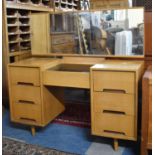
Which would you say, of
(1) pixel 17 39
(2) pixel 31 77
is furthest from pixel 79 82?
(1) pixel 17 39

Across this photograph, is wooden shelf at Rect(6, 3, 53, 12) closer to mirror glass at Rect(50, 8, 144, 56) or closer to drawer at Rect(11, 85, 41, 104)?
mirror glass at Rect(50, 8, 144, 56)

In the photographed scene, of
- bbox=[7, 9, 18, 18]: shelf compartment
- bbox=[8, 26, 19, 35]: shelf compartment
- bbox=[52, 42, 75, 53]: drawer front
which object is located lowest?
bbox=[52, 42, 75, 53]: drawer front

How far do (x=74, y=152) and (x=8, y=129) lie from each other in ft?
2.69

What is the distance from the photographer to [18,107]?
223cm

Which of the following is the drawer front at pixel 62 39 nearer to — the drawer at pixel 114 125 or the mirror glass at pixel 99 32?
the mirror glass at pixel 99 32

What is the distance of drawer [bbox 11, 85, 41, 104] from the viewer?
84.0 inches

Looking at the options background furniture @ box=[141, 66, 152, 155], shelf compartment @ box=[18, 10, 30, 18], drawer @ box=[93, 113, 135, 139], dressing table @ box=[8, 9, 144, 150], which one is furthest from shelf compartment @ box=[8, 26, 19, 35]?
background furniture @ box=[141, 66, 152, 155]

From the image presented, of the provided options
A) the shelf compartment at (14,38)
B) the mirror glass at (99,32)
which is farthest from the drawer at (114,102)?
the shelf compartment at (14,38)

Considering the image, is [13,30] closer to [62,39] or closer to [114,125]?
[62,39]

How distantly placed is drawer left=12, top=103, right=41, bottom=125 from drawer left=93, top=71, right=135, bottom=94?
2.06ft

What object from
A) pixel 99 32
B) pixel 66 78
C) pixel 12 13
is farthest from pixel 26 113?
pixel 12 13

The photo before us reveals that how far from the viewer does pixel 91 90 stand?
191 cm

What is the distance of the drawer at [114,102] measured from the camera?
5.92 feet

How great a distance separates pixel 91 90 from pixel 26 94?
0.63 metres
